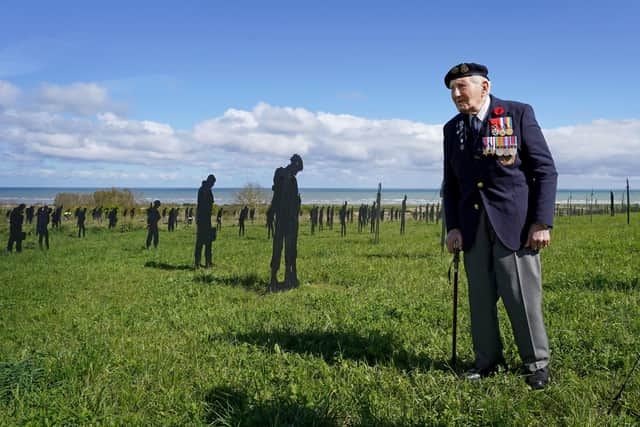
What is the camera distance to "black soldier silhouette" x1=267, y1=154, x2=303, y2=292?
27.5ft

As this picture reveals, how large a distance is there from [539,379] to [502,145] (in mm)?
1695

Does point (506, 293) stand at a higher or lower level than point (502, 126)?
lower

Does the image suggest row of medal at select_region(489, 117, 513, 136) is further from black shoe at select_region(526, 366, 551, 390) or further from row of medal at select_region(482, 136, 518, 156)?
black shoe at select_region(526, 366, 551, 390)

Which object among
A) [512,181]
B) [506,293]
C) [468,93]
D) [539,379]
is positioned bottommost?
[539,379]

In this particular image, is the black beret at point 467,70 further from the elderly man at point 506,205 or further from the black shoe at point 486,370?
the black shoe at point 486,370

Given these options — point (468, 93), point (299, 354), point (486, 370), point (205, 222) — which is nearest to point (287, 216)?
point (205, 222)

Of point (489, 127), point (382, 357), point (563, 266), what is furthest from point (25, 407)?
point (563, 266)

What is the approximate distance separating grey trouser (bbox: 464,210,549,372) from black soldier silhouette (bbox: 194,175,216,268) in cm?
857

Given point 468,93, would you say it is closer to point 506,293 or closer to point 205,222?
point 506,293

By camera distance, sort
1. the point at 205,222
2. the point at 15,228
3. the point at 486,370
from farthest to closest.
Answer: the point at 15,228
the point at 205,222
the point at 486,370

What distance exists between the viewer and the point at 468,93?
11.7 feet

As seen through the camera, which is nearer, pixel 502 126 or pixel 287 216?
pixel 502 126

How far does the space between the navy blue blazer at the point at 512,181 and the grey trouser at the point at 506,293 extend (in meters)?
0.09

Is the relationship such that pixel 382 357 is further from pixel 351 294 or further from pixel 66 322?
pixel 66 322
